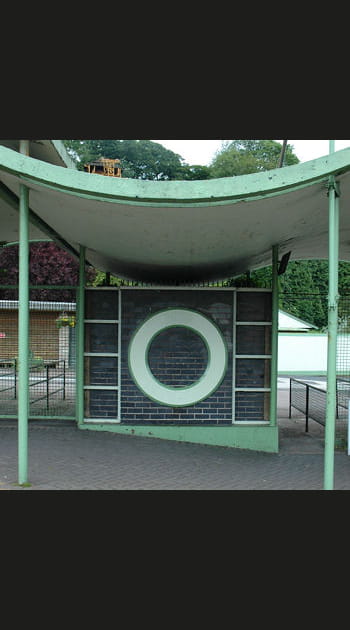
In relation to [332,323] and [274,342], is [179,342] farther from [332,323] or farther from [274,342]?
[332,323]

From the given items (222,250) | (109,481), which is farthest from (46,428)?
(222,250)

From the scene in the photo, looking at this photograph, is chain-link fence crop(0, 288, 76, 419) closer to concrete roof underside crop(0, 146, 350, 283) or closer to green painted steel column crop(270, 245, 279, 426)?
concrete roof underside crop(0, 146, 350, 283)

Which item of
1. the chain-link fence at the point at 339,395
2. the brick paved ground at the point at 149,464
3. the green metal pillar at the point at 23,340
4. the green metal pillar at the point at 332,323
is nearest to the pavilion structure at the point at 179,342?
the brick paved ground at the point at 149,464

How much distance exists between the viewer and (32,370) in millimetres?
10102

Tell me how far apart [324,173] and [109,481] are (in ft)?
13.2

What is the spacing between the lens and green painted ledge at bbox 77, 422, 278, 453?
7520 mm

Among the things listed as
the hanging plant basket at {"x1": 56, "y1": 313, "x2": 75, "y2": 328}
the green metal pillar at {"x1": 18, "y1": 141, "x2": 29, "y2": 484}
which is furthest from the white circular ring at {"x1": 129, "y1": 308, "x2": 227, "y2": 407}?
the green metal pillar at {"x1": 18, "y1": 141, "x2": 29, "y2": 484}

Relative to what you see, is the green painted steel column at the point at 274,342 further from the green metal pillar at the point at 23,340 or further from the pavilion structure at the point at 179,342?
the green metal pillar at the point at 23,340

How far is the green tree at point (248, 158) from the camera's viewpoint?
156 feet

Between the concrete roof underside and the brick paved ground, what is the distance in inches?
111

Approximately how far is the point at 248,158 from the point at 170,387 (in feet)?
147

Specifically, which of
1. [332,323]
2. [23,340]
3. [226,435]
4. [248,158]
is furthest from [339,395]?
[248,158]

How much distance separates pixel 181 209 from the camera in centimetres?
508

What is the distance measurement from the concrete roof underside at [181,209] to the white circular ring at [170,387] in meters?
0.88
